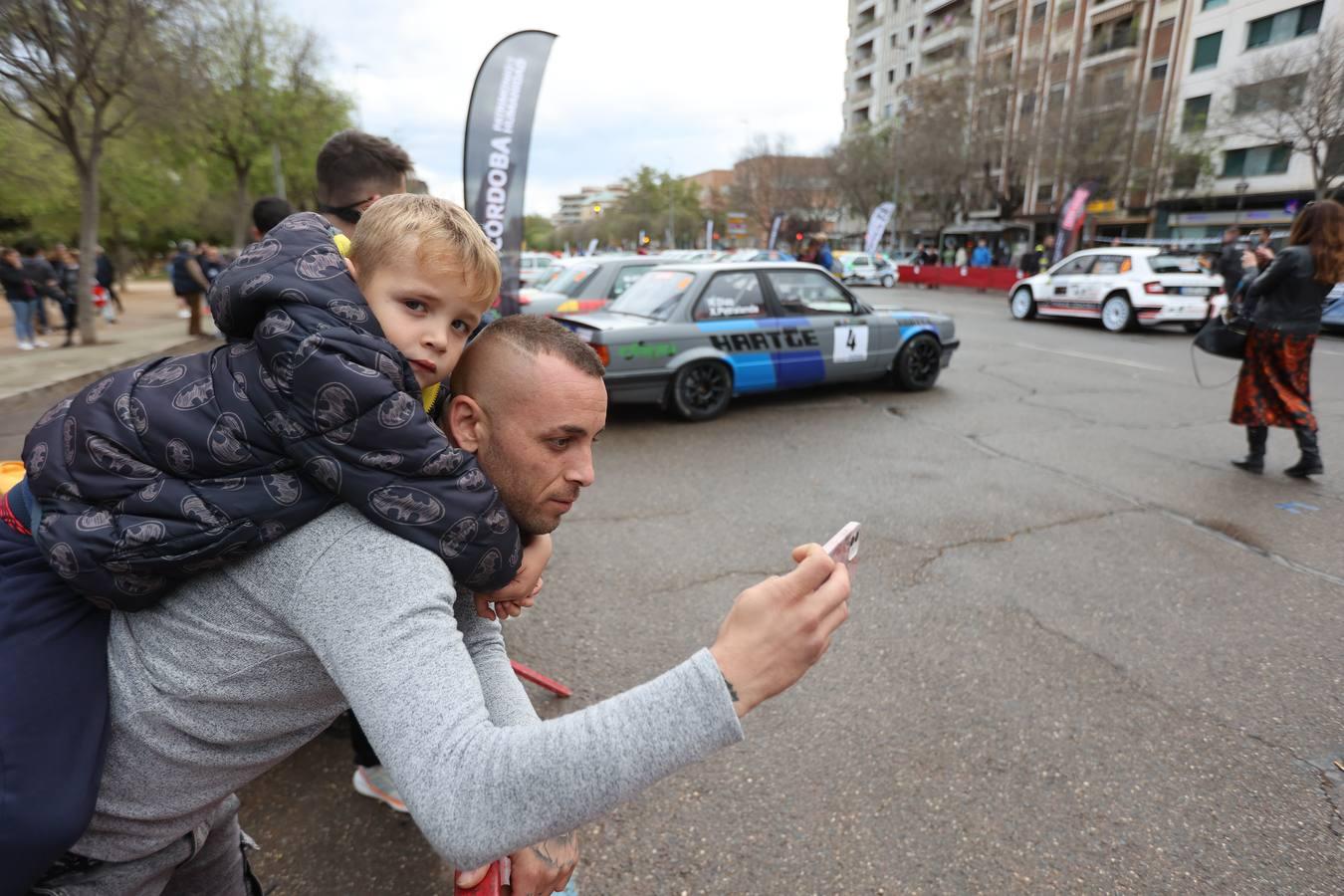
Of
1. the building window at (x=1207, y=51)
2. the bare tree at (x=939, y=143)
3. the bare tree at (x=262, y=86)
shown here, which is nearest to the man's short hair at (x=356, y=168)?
the bare tree at (x=262, y=86)

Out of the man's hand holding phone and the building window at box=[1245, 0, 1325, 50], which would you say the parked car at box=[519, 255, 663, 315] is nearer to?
the man's hand holding phone

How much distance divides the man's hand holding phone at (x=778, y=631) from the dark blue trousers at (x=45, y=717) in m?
0.89

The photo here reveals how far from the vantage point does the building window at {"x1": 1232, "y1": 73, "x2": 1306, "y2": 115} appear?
80.5ft

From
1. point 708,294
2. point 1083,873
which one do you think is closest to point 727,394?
point 708,294

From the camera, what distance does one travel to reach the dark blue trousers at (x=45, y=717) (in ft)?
3.19

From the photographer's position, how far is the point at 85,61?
10594 millimetres

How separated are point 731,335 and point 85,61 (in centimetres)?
1062

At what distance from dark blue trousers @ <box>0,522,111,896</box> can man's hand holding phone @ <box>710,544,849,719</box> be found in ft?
2.94

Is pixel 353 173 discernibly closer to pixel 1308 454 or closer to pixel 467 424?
pixel 467 424

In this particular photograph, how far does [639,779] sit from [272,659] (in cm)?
57

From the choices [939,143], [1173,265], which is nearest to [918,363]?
[1173,265]

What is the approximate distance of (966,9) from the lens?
2168 inches

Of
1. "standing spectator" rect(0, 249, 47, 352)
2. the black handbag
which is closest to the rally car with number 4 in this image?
the black handbag

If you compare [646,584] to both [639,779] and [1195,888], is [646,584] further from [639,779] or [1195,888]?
[639,779]
